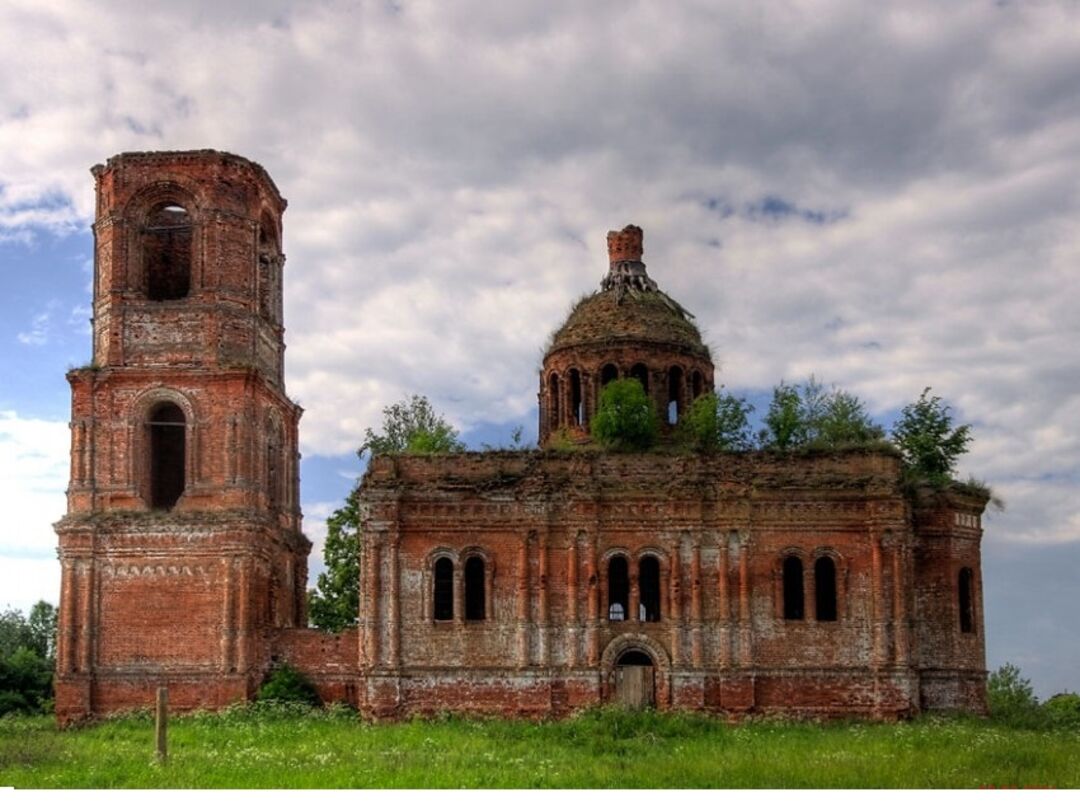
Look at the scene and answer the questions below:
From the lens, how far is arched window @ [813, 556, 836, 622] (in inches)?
1238

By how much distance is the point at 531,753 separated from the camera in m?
24.4

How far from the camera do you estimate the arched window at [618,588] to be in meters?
Result: 31.7

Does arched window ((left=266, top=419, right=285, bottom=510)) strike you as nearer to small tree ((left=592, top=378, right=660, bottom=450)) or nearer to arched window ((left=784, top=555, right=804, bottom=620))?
small tree ((left=592, top=378, right=660, bottom=450))

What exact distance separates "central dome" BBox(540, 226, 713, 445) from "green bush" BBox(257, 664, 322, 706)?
9.08 meters

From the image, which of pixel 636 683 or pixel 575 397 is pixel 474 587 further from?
pixel 575 397

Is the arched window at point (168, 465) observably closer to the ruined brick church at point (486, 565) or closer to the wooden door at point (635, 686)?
the ruined brick church at point (486, 565)

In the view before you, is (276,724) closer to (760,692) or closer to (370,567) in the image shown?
(370,567)

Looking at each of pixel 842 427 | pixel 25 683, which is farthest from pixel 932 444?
pixel 25 683

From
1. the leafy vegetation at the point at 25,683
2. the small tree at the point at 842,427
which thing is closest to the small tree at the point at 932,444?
the small tree at the point at 842,427

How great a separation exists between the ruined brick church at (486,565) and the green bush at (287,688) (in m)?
0.28

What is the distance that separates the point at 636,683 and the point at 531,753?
22.5ft

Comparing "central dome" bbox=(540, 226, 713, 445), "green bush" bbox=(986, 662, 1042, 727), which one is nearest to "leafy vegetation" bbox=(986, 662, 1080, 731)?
"green bush" bbox=(986, 662, 1042, 727)

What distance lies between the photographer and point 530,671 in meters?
30.8

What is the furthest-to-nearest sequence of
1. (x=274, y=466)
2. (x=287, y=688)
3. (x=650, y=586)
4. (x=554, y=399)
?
(x=554, y=399) < (x=274, y=466) < (x=650, y=586) < (x=287, y=688)
